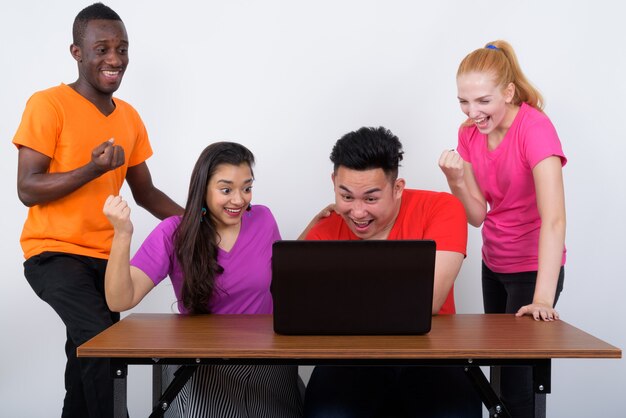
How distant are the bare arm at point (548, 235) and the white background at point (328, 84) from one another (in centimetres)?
120

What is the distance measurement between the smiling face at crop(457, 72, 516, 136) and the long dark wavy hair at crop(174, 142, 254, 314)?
73 cm

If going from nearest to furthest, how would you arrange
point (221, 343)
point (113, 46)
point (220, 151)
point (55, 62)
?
point (221, 343), point (220, 151), point (113, 46), point (55, 62)

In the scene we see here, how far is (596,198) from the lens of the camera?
11.7ft

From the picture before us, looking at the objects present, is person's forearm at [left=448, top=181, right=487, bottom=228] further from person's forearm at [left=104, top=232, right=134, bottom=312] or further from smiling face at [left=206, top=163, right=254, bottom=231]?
person's forearm at [left=104, top=232, right=134, bottom=312]

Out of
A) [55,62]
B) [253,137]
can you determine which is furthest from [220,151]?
[55,62]

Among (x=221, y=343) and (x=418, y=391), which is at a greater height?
(x=221, y=343)

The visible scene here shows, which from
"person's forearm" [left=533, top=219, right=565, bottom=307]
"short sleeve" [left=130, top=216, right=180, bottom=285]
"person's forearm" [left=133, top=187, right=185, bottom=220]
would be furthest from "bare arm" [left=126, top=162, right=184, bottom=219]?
"person's forearm" [left=533, top=219, right=565, bottom=307]

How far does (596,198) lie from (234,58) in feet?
6.02

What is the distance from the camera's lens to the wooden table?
1.75m

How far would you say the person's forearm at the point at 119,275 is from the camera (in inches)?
81.5

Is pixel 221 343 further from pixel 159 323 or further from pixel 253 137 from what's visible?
pixel 253 137

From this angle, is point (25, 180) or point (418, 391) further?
point (25, 180)

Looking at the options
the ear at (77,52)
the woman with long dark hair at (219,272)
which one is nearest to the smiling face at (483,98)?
the woman with long dark hair at (219,272)

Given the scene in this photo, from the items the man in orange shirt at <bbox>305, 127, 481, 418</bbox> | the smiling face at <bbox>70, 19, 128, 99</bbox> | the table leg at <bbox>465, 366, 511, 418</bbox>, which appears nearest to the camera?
the table leg at <bbox>465, 366, 511, 418</bbox>
